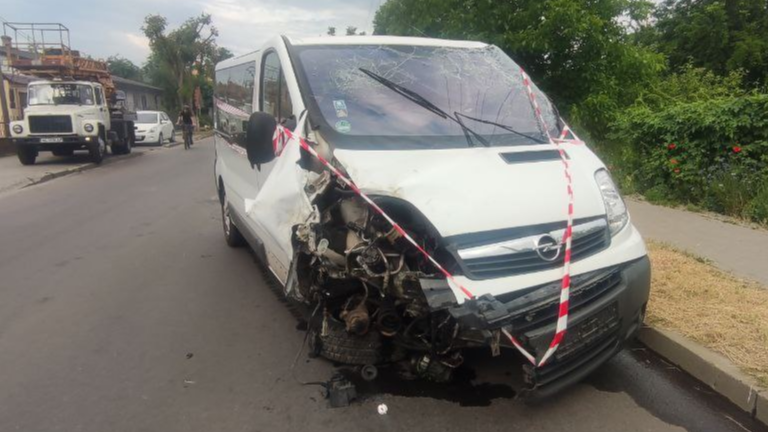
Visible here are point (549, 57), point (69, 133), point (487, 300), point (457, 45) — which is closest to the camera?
point (487, 300)

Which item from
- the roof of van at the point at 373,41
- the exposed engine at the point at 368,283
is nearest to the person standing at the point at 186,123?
the roof of van at the point at 373,41

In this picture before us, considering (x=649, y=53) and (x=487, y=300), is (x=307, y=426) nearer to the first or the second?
(x=487, y=300)

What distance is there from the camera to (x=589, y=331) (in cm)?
314

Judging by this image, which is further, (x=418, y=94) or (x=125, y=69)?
(x=125, y=69)

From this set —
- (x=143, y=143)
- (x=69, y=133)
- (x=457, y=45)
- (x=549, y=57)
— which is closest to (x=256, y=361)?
(x=457, y=45)

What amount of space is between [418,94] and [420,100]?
0.07 m

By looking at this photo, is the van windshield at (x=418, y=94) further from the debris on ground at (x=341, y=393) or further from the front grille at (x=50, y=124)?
the front grille at (x=50, y=124)

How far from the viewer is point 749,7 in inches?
1150

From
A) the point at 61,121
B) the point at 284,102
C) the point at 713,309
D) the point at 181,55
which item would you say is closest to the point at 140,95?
the point at 181,55

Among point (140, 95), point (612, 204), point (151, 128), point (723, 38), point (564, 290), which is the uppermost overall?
point (723, 38)

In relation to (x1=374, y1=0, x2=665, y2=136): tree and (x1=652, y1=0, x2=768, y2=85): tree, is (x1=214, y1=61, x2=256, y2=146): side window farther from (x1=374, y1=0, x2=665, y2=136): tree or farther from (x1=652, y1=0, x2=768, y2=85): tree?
(x1=652, y1=0, x2=768, y2=85): tree

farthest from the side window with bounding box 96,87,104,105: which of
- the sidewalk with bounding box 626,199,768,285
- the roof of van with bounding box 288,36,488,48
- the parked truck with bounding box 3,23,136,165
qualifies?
the sidewalk with bounding box 626,199,768,285

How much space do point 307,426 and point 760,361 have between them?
279 cm

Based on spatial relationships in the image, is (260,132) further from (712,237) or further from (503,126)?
(712,237)
